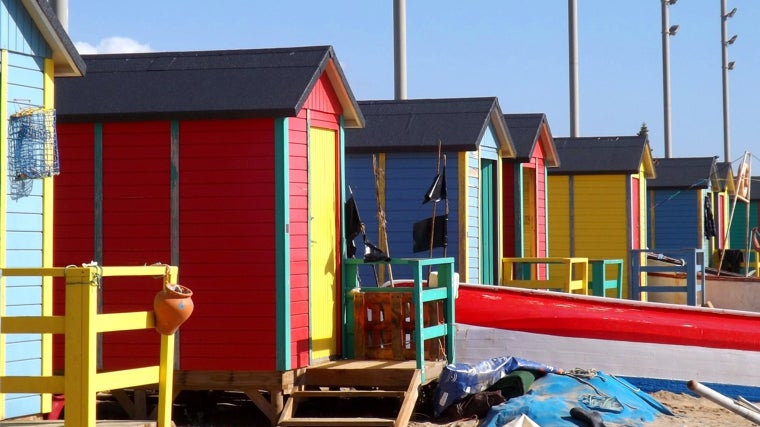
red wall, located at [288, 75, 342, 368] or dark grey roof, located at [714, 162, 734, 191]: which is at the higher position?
dark grey roof, located at [714, 162, 734, 191]

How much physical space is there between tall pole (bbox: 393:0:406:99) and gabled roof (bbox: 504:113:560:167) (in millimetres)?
1999

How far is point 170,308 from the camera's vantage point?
24.8 ft

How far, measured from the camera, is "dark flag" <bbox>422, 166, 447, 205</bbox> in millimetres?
13859

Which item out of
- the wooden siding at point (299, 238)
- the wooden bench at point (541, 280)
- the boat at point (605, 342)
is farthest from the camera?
the wooden bench at point (541, 280)

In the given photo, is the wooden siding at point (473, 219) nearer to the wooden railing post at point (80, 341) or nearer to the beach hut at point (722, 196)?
the wooden railing post at point (80, 341)

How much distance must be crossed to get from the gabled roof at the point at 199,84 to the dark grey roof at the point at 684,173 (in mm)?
16852

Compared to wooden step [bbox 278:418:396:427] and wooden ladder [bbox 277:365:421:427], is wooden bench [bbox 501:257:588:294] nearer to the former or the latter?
wooden ladder [bbox 277:365:421:427]

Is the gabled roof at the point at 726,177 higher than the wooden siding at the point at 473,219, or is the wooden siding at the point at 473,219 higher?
the gabled roof at the point at 726,177

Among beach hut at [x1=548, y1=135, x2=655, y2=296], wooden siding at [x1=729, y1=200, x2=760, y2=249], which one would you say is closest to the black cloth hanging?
beach hut at [x1=548, y1=135, x2=655, y2=296]

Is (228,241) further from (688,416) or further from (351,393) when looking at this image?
(688,416)

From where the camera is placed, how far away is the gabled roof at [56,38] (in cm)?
908

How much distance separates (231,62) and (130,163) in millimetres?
1325

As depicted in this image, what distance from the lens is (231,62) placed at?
11.5 meters

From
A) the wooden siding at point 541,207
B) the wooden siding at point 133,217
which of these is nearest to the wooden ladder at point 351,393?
the wooden siding at point 133,217
